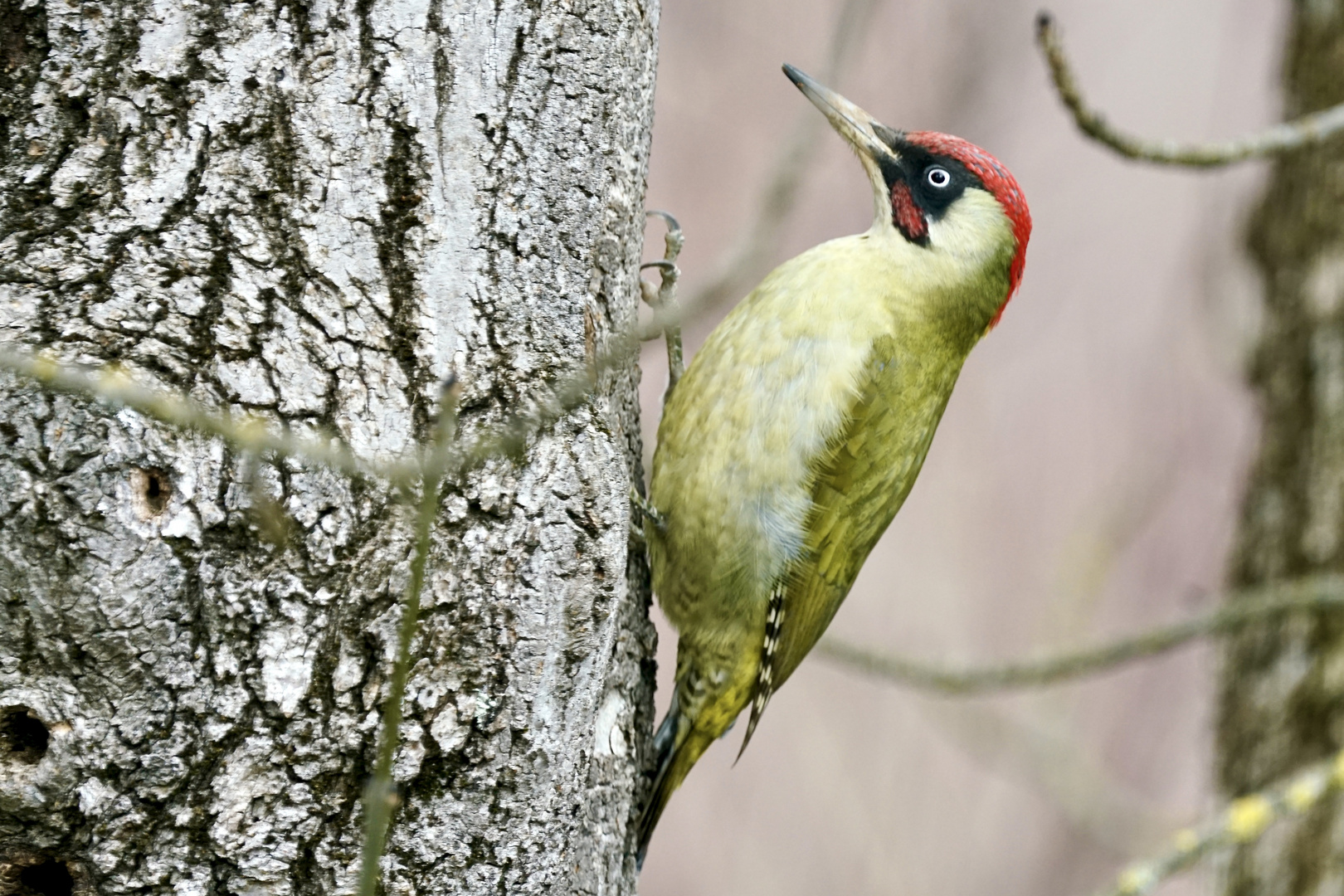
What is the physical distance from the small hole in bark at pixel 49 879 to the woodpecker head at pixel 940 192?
212 centimetres

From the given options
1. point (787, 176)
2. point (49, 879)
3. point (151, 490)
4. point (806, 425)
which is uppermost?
point (787, 176)

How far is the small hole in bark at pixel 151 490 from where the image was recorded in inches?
60.5

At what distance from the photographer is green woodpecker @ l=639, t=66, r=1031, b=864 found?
268 centimetres

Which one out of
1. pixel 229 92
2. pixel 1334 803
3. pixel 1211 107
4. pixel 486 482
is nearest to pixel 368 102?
pixel 229 92

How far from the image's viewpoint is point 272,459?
1.59 meters

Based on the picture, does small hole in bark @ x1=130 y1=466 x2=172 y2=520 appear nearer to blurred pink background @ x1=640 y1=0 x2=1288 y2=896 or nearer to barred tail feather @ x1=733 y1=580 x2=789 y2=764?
barred tail feather @ x1=733 y1=580 x2=789 y2=764

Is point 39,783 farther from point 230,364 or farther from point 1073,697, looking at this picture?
point 1073,697

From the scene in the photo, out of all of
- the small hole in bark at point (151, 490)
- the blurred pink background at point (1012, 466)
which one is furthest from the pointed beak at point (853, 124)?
the blurred pink background at point (1012, 466)

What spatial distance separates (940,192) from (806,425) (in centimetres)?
69

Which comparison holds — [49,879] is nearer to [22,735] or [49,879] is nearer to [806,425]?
[22,735]

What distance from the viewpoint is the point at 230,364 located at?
159 cm

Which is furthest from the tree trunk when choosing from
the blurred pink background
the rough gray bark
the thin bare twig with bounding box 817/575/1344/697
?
the rough gray bark

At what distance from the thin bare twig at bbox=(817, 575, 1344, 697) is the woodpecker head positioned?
107 cm

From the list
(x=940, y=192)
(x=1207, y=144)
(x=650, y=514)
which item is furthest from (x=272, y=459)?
(x=1207, y=144)
